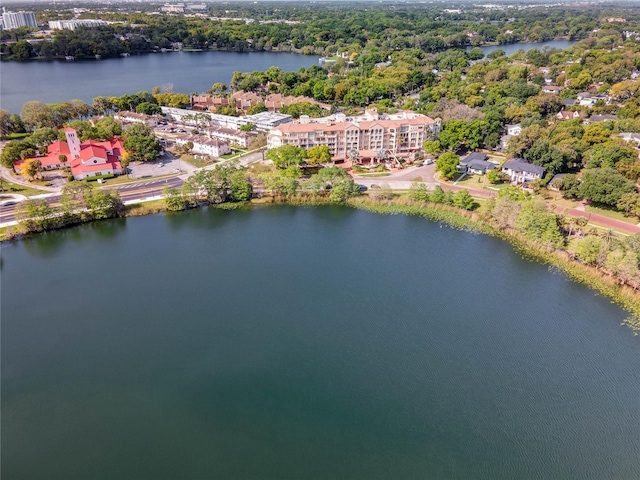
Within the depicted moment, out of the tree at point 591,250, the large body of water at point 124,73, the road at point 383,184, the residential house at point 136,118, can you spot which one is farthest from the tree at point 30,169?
the tree at point 591,250

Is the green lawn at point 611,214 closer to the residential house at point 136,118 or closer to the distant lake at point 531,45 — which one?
the residential house at point 136,118

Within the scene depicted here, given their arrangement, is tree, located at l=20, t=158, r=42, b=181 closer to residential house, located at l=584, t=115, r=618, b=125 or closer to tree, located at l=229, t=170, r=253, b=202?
tree, located at l=229, t=170, r=253, b=202

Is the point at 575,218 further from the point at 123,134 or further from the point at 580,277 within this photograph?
the point at 123,134

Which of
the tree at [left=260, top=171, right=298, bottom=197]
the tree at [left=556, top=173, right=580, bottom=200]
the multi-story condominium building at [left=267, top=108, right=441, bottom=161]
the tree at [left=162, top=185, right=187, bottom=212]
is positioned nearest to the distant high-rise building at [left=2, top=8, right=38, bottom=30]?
the multi-story condominium building at [left=267, top=108, right=441, bottom=161]

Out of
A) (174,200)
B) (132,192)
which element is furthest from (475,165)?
(132,192)

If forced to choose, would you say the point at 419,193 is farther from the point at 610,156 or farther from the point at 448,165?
the point at 610,156

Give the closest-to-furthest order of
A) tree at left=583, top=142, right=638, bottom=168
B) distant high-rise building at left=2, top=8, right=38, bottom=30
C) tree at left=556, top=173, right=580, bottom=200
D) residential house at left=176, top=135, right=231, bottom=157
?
1. tree at left=556, top=173, right=580, bottom=200
2. tree at left=583, top=142, right=638, bottom=168
3. residential house at left=176, top=135, right=231, bottom=157
4. distant high-rise building at left=2, top=8, right=38, bottom=30
